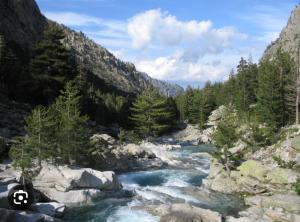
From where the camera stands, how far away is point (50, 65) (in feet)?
222

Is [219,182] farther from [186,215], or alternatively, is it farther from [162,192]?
[186,215]

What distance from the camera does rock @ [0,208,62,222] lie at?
29.0 metres

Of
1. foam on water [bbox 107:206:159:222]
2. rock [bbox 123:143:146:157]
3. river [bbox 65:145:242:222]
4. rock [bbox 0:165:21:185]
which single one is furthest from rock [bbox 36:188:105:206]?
rock [bbox 123:143:146:157]

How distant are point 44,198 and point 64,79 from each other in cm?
3282

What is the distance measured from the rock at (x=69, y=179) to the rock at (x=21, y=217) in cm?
775

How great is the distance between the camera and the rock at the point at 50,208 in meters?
33.4

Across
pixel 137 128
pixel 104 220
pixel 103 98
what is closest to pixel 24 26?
pixel 103 98

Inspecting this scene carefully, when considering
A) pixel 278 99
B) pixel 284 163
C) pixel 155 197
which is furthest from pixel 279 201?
pixel 278 99

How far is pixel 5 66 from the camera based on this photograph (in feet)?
226

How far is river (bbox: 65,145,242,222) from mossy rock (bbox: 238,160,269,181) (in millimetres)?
4389

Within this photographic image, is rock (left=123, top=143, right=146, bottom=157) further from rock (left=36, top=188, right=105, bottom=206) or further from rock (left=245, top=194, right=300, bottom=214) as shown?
rock (left=245, top=194, right=300, bottom=214)

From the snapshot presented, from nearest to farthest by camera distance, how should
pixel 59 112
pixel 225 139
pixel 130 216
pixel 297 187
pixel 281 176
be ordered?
1. pixel 130 216
2. pixel 297 187
3. pixel 281 176
4. pixel 225 139
5. pixel 59 112

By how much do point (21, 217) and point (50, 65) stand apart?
41304 mm

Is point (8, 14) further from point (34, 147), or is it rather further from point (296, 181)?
point (296, 181)
